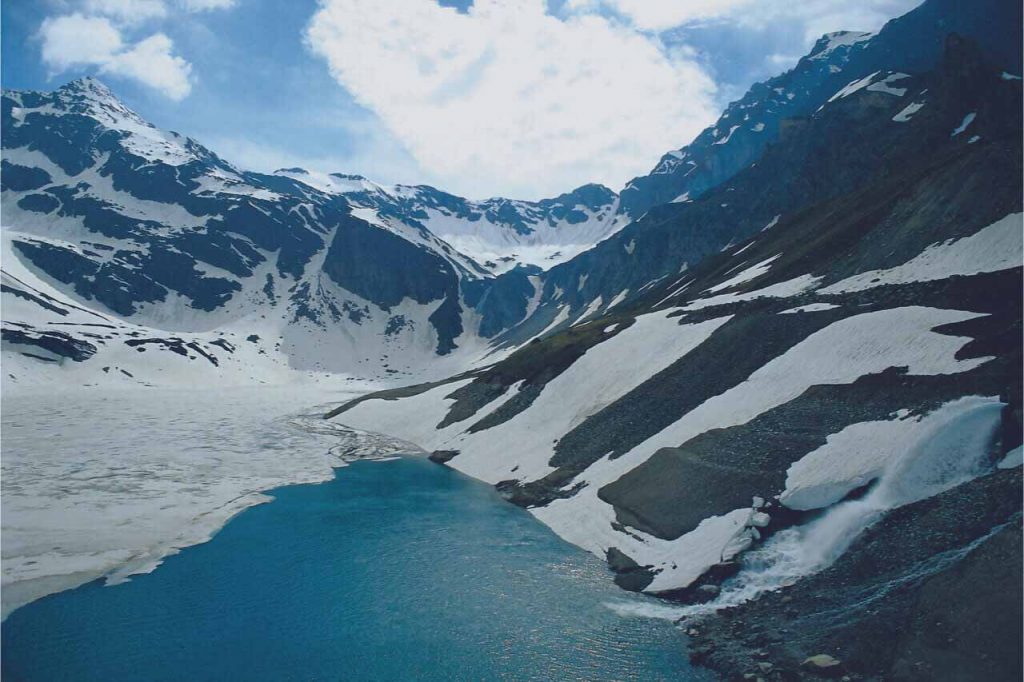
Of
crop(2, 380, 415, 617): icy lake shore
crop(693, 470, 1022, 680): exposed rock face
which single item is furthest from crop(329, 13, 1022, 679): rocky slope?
crop(2, 380, 415, 617): icy lake shore

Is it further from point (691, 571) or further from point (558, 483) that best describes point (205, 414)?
point (691, 571)

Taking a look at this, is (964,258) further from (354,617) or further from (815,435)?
(354,617)

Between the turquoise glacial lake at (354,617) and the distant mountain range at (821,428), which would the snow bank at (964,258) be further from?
the turquoise glacial lake at (354,617)

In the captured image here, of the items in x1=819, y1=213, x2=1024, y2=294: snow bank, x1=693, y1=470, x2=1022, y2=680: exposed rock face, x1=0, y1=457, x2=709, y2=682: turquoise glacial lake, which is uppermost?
x1=819, y1=213, x2=1024, y2=294: snow bank

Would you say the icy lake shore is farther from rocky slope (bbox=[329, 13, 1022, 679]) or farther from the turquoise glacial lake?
rocky slope (bbox=[329, 13, 1022, 679])

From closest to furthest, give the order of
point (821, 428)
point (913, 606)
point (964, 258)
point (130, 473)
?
point (913, 606) → point (821, 428) → point (964, 258) → point (130, 473)

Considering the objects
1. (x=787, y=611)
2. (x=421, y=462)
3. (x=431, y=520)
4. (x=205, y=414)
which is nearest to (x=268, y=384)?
(x=205, y=414)

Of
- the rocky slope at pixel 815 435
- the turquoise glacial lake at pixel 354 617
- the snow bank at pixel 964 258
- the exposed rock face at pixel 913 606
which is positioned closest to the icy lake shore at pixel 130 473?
the turquoise glacial lake at pixel 354 617

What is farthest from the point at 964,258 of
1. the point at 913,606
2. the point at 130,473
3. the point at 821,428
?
the point at 130,473

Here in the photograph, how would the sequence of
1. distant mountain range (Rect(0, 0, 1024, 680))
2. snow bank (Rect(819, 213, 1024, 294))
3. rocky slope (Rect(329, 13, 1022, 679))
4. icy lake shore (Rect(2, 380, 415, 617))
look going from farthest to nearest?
snow bank (Rect(819, 213, 1024, 294)) → icy lake shore (Rect(2, 380, 415, 617)) → rocky slope (Rect(329, 13, 1022, 679)) → distant mountain range (Rect(0, 0, 1024, 680))
